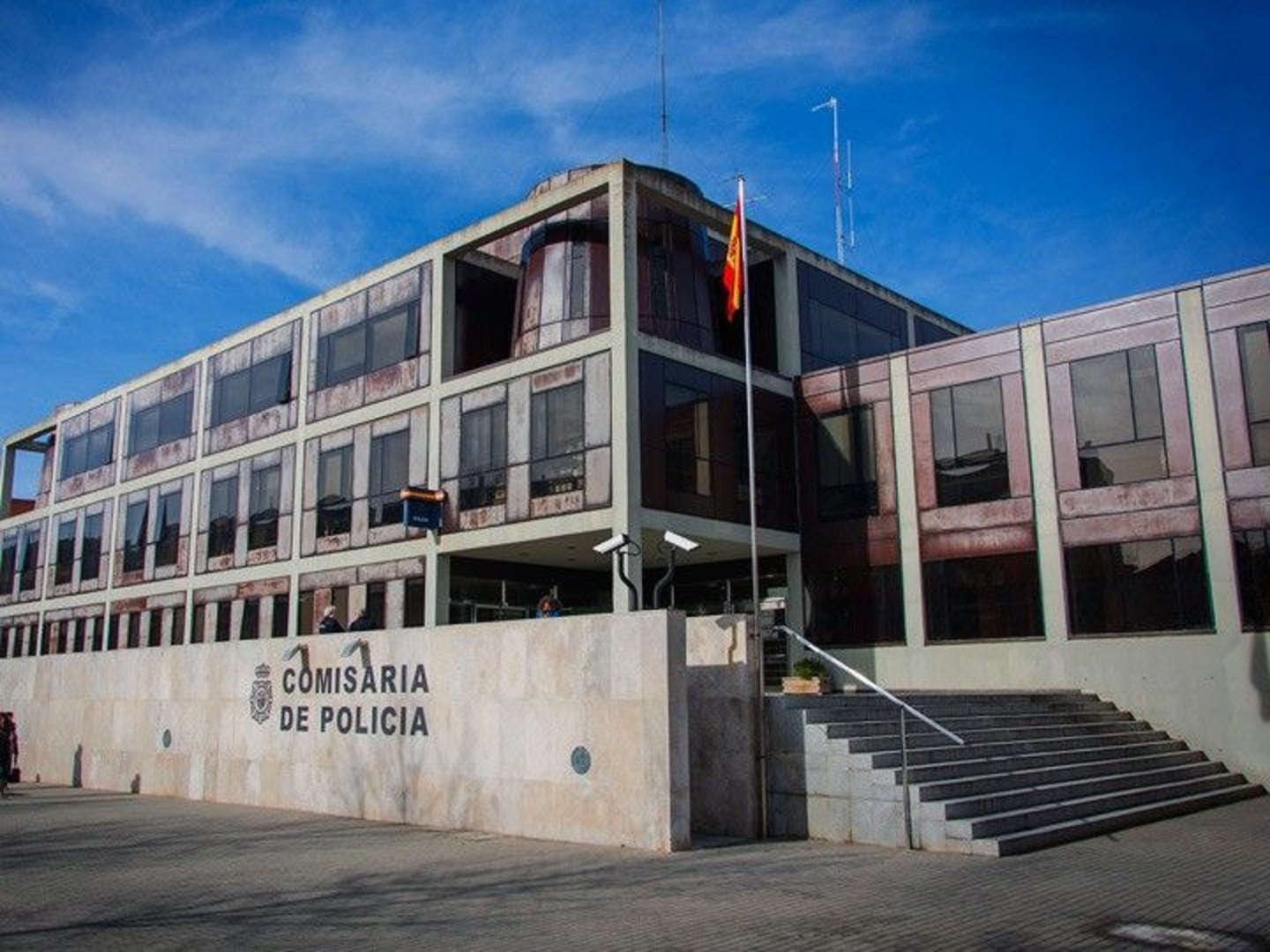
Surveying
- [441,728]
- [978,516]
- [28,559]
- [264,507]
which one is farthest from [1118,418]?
[28,559]

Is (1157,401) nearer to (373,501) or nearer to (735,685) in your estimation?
(735,685)

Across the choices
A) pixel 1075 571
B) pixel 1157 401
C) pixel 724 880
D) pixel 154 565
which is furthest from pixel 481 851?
pixel 154 565

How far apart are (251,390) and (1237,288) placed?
25336 millimetres

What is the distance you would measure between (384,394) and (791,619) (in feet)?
37.3

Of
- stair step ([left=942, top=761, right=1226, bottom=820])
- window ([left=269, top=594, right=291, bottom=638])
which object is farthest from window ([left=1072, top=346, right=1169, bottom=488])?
window ([left=269, top=594, right=291, bottom=638])

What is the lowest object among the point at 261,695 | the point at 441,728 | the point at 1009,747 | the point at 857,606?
the point at 1009,747

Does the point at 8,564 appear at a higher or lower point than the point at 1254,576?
higher

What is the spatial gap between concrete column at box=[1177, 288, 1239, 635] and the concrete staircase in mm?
3643

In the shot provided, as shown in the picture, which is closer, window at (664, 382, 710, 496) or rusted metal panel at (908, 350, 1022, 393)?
rusted metal panel at (908, 350, 1022, 393)

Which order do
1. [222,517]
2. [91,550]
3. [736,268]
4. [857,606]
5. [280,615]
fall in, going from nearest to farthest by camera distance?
1. [736,268]
2. [857,606]
3. [280,615]
4. [222,517]
5. [91,550]

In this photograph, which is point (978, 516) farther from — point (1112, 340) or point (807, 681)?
point (807, 681)

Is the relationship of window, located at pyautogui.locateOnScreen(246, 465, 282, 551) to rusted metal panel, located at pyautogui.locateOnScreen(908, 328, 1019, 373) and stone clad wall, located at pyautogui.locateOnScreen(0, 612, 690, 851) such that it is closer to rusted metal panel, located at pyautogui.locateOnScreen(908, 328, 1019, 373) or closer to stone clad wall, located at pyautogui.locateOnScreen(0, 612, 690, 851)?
stone clad wall, located at pyautogui.locateOnScreen(0, 612, 690, 851)

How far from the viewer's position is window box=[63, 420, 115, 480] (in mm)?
38656

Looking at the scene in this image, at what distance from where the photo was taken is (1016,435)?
861 inches
